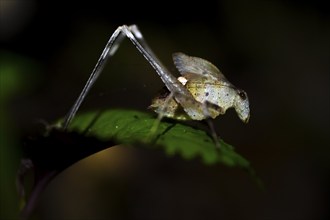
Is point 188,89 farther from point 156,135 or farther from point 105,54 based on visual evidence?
point 156,135

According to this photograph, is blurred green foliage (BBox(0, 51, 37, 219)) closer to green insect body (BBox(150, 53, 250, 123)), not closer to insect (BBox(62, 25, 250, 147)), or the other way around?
insect (BBox(62, 25, 250, 147))

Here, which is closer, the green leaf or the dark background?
the green leaf

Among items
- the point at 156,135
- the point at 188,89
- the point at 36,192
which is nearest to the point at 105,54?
the point at 188,89

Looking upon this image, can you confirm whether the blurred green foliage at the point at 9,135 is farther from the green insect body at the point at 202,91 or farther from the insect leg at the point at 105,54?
the green insect body at the point at 202,91

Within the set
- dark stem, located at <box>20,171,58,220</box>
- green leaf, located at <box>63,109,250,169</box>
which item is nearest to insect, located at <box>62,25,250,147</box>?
green leaf, located at <box>63,109,250,169</box>

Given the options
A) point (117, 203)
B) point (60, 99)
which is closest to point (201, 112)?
point (117, 203)

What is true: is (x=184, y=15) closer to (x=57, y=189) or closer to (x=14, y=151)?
(x=57, y=189)

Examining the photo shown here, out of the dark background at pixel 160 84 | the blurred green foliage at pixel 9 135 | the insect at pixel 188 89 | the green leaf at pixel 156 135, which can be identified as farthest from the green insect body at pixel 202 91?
the dark background at pixel 160 84
